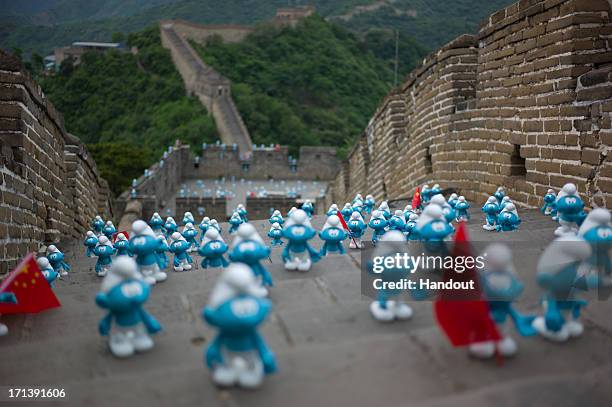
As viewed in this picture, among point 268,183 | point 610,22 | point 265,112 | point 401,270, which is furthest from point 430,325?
point 265,112

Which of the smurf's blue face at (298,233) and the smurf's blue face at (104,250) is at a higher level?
the smurf's blue face at (298,233)

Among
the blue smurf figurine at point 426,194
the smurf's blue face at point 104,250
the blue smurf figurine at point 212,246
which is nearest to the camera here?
the blue smurf figurine at point 212,246

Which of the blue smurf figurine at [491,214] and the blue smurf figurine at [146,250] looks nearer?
the blue smurf figurine at [146,250]

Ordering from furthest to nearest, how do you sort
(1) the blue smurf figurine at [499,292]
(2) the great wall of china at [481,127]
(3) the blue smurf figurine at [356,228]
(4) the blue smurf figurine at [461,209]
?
(4) the blue smurf figurine at [461,209]
(2) the great wall of china at [481,127]
(3) the blue smurf figurine at [356,228]
(1) the blue smurf figurine at [499,292]

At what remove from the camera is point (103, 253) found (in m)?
4.93

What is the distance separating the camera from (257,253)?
3.13m

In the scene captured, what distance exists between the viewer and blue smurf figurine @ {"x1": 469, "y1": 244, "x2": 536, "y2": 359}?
2465 millimetres

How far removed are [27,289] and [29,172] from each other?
9.50 ft

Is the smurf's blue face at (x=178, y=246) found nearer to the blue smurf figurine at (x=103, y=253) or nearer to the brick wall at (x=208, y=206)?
the blue smurf figurine at (x=103, y=253)

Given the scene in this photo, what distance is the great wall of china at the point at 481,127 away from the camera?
5.64 meters

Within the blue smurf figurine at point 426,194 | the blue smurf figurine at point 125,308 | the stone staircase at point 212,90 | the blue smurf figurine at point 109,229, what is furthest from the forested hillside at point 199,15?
the blue smurf figurine at point 125,308

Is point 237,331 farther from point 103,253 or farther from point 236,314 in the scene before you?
point 103,253

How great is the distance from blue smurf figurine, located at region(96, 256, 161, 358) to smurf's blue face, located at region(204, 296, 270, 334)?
0.54 metres

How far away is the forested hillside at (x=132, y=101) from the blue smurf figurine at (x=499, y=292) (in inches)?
1535
